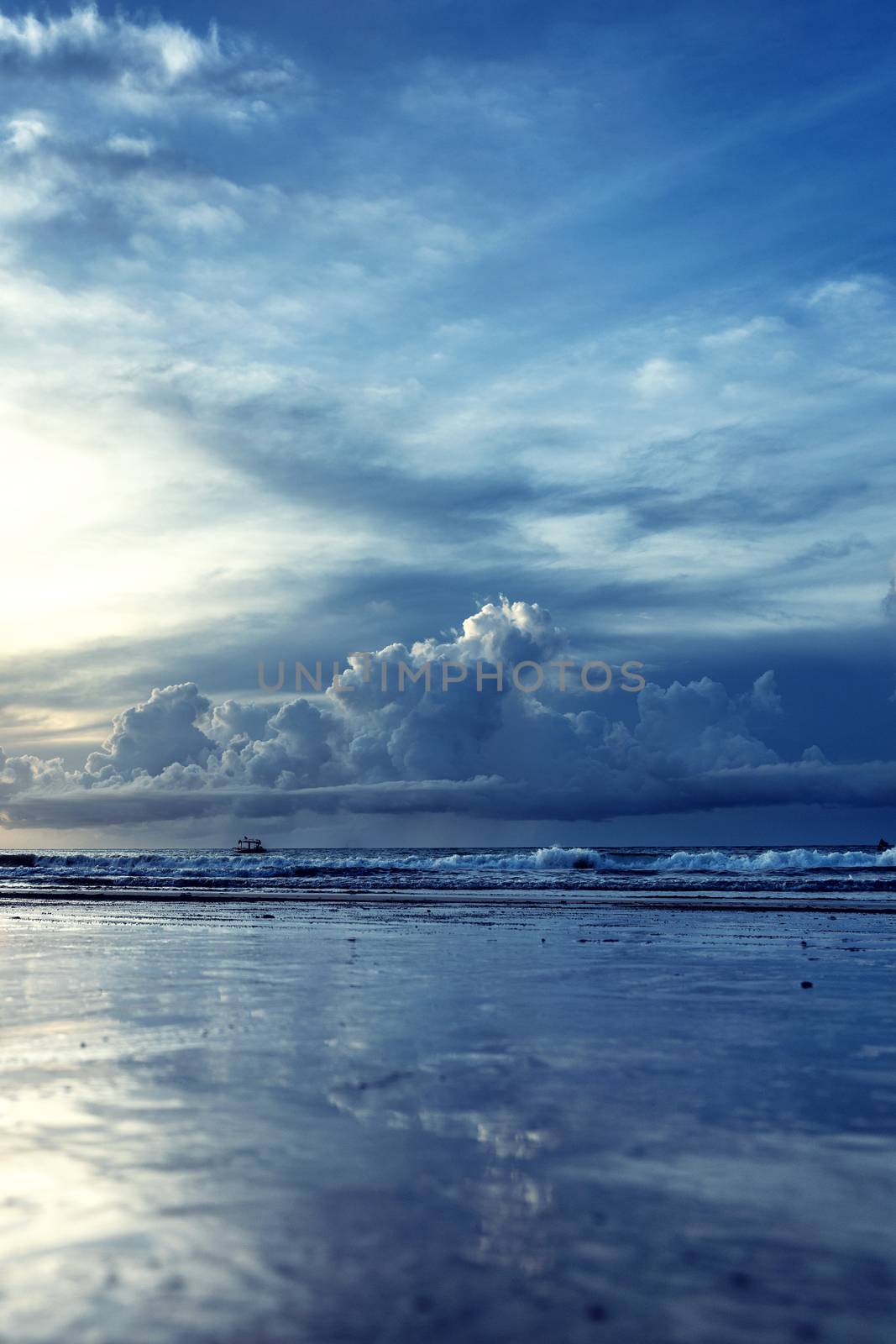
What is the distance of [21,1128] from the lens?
6.76 metres

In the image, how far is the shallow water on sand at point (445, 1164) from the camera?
4.27m

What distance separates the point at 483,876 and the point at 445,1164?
194 feet

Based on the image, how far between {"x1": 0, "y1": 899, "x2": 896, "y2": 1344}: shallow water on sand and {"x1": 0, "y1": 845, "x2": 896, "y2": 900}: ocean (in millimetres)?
32039

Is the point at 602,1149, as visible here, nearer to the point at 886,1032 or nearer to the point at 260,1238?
the point at 260,1238

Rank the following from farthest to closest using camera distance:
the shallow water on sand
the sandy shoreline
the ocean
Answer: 1. the ocean
2. the sandy shoreline
3. the shallow water on sand

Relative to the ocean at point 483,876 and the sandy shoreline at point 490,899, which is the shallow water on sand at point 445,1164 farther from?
the ocean at point 483,876

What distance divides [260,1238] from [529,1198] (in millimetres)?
1439

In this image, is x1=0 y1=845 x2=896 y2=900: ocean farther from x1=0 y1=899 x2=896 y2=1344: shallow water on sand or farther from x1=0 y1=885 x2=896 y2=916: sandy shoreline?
x1=0 y1=899 x2=896 y2=1344: shallow water on sand

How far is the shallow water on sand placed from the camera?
4266 millimetres

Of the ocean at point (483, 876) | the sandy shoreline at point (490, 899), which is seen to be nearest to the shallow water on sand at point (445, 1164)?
the sandy shoreline at point (490, 899)

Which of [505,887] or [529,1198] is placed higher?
[529,1198]

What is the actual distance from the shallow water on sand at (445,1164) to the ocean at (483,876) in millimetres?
32039

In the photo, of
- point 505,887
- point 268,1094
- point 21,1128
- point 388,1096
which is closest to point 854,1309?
point 388,1096

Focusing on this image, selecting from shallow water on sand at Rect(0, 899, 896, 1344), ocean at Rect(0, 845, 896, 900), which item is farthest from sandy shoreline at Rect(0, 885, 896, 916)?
shallow water on sand at Rect(0, 899, 896, 1344)
